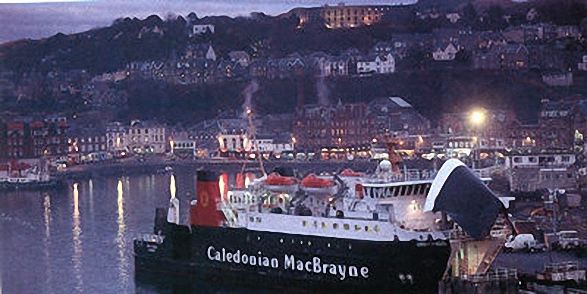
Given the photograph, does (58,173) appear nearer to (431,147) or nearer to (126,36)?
(431,147)

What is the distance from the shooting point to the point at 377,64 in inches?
914

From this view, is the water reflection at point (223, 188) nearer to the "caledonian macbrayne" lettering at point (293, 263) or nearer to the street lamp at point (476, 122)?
the "caledonian macbrayne" lettering at point (293, 263)

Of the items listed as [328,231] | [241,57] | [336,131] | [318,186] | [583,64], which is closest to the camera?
[328,231]

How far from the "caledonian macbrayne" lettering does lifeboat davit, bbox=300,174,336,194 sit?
0.54m

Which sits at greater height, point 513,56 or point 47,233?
point 513,56

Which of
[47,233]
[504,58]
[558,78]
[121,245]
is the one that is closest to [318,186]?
[121,245]

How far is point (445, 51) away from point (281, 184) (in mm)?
14074

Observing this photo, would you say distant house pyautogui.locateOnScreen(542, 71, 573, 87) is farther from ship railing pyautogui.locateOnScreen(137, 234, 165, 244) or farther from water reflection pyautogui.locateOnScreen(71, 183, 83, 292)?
ship railing pyautogui.locateOnScreen(137, 234, 165, 244)

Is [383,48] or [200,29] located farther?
[200,29]

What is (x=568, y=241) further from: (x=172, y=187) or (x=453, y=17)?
(x=453, y=17)

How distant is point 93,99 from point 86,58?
1.85 meters

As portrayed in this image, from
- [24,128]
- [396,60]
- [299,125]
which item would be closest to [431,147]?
[299,125]

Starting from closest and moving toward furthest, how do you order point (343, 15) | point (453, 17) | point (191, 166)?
1. point (191, 166)
2. point (453, 17)
3. point (343, 15)

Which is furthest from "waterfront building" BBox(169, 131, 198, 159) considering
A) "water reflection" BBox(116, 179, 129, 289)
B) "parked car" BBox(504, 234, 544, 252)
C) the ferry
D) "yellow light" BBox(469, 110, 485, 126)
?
"parked car" BBox(504, 234, 544, 252)
